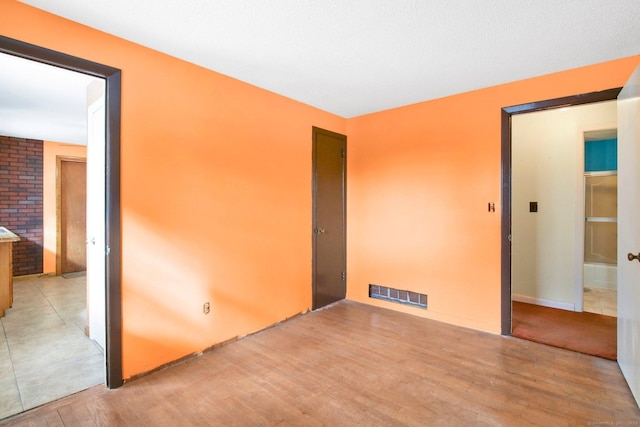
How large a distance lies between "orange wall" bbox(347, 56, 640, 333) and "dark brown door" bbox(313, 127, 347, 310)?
5.4 inches

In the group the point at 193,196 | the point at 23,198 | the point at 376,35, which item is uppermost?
the point at 376,35

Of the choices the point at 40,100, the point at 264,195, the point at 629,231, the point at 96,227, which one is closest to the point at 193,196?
the point at 264,195

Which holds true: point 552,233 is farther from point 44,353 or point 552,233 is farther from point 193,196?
point 44,353

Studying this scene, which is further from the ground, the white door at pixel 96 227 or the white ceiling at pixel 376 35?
the white ceiling at pixel 376 35

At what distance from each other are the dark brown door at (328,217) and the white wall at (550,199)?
7.68ft

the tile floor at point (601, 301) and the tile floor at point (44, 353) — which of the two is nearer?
the tile floor at point (44, 353)

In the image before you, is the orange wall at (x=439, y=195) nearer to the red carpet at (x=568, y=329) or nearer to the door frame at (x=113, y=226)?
the red carpet at (x=568, y=329)

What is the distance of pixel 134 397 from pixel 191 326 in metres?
0.63

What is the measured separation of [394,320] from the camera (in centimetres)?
356

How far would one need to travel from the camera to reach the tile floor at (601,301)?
3800mm

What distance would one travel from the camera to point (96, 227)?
9.18ft

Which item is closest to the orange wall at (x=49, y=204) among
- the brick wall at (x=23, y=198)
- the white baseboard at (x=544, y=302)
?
the brick wall at (x=23, y=198)

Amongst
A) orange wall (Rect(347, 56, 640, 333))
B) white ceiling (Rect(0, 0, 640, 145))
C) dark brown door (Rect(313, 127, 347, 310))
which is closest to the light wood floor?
orange wall (Rect(347, 56, 640, 333))

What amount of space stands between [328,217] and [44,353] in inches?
121
